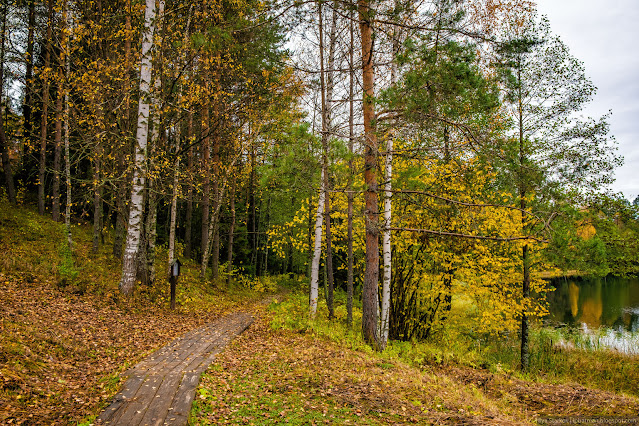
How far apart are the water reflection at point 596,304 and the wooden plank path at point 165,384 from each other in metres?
15.1

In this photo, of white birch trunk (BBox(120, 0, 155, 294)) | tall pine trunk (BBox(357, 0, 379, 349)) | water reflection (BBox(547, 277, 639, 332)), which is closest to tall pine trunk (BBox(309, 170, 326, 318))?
tall pine trunk (BBox(357, 0, 379, 349))

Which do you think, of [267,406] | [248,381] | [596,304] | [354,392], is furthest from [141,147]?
[596,304]

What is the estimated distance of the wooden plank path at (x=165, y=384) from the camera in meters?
4.28

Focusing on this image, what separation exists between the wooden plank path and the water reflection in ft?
49.5

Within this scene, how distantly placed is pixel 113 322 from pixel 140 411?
452 centimetres

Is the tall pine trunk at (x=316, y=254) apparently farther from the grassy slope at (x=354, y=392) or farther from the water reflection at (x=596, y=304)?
the water reflection at (x=596, y=304)

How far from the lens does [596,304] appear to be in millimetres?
28953

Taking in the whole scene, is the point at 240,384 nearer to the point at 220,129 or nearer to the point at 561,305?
the point at 220,129

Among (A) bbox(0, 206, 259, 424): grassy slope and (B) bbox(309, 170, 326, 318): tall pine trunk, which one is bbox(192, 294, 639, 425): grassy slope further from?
(B) bbox(309, 170, 326, 318): tall pine trunk

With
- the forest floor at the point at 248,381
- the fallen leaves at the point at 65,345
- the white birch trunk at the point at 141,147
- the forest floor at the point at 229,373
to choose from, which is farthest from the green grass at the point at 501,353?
the white birch trunk at the point at 141,147

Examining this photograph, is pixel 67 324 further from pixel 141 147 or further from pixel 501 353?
pixel 501 353

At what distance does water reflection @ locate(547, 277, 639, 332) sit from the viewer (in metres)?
21.8

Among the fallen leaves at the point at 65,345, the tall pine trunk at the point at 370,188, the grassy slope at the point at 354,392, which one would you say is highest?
the tall pine trunk at the point at 370,188

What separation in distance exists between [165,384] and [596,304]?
34326 millimetres
